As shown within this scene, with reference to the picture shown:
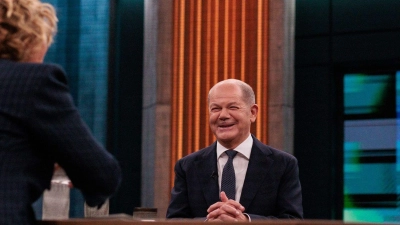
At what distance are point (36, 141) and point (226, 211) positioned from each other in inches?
59.2

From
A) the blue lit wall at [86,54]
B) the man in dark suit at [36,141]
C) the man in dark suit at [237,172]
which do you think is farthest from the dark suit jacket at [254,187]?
the blue lit wall at [86,54]

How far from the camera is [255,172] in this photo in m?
3.58

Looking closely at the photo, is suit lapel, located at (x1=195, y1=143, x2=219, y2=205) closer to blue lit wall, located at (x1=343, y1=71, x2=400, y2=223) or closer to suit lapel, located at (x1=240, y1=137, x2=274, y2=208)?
suit lapel, located at (x1=240, y1=137, x2=274, y2=208)

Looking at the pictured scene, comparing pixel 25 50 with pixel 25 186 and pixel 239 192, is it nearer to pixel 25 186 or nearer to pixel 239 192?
pixel 25 186

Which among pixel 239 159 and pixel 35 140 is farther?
pixel 239 159

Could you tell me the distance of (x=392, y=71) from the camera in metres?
6.63

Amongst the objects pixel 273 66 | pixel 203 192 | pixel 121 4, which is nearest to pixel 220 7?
pixel 273 66

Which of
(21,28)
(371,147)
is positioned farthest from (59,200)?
(21,28)

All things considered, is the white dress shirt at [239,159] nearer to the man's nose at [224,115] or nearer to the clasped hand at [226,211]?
the man's nose at [224,115]

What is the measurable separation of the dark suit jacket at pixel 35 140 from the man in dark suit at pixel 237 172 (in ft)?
5.16

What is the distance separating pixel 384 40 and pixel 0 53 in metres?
5.19

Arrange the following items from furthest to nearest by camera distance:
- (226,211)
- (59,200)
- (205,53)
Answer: (59,200) → (205,53) → (226,211)

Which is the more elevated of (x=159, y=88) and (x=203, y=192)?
(x=159, y=88)

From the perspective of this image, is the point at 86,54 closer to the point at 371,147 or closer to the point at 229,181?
the point at 371,147
